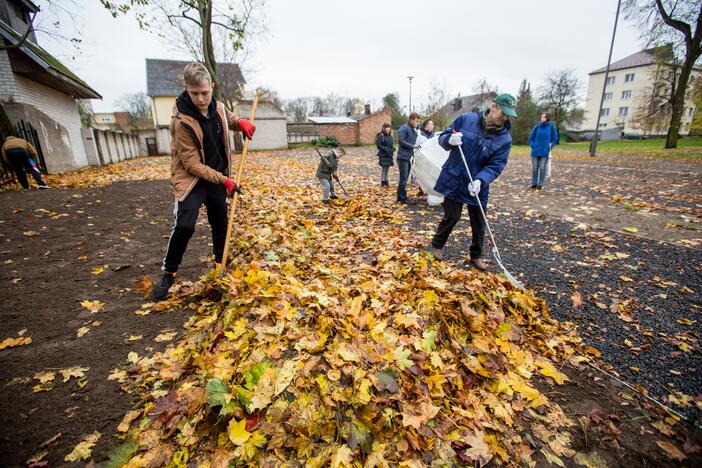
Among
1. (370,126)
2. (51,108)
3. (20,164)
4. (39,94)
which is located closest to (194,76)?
(20,164)

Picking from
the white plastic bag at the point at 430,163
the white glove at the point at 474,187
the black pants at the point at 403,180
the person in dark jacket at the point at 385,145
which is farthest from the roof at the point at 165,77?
the white glove at the point at 474,187

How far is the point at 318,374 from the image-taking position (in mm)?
1986

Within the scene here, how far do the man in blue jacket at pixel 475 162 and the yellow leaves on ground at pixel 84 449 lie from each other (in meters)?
3.71

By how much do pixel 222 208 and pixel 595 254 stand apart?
187 inches

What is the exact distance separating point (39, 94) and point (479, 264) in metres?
17.0

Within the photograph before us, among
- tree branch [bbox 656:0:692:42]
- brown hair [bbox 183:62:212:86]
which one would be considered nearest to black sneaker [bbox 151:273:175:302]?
brown hair [bbox 183:62:212:86]

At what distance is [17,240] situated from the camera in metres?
4.64

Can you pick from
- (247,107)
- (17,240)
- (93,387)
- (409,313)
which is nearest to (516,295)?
(409,313)

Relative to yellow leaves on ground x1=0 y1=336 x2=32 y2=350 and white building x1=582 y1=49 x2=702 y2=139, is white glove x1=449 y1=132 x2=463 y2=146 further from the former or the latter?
white building x1=582 y1=49 x2=702 y2=139

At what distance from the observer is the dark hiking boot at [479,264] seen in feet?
12.9

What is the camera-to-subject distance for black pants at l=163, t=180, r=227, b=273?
304cm

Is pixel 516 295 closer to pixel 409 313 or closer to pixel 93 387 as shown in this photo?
pixel 409 313

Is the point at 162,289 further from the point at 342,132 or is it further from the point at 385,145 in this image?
the point at 342,132

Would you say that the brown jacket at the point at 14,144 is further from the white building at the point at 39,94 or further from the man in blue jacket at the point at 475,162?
the man in blue jacket at the point at 475,162
